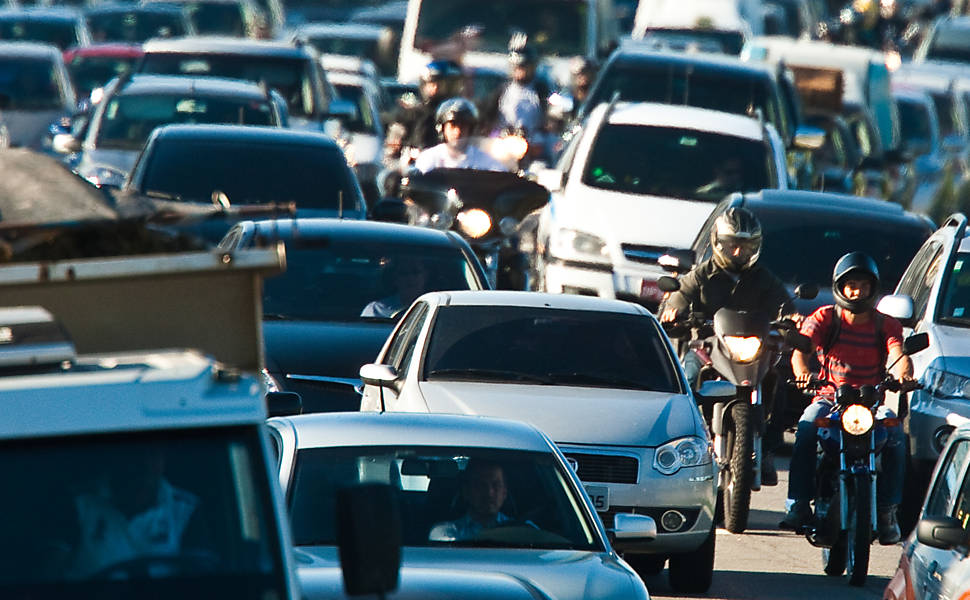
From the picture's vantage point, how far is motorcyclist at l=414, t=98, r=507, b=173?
59.8ft

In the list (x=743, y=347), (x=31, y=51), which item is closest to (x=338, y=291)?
(x=743, y=347)

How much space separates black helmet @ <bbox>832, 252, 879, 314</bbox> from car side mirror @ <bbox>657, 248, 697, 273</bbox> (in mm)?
2285


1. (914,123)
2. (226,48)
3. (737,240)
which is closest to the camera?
(737,240)

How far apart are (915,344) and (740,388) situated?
1026mm

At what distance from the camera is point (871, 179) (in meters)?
27.1

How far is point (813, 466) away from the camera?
12055 mm

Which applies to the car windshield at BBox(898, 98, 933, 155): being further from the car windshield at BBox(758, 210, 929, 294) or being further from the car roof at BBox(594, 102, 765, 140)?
the car windshield at BBox(758, 210, 929, 294)

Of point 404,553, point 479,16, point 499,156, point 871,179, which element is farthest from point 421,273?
point 479,16

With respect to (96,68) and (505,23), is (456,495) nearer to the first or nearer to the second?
(96,68)

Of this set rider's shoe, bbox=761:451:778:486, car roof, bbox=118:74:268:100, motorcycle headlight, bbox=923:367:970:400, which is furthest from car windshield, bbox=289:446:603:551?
car roof, bbox=118:74:268:100

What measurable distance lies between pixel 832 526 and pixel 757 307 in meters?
2.12

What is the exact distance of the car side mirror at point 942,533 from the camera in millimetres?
8094

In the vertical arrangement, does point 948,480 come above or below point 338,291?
above

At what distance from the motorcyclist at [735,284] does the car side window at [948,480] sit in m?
4.40
